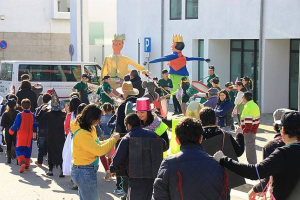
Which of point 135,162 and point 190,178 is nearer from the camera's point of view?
point 190,178

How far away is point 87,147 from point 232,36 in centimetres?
1479

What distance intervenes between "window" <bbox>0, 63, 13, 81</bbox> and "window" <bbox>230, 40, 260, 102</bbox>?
8.25 m

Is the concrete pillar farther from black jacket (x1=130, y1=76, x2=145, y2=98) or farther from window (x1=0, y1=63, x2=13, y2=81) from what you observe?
black jacket (x1=130, y1=76, x2=145, y2=98)

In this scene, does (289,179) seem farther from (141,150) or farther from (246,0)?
(246,0)

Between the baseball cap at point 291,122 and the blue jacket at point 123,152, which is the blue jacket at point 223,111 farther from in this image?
the baseball cap at point 291,122

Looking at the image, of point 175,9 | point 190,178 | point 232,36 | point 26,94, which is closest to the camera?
point 190,178

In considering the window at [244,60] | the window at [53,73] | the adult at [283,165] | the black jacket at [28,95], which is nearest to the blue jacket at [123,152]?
the adult at [283,165]

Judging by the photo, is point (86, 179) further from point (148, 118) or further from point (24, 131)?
point (24, 131)

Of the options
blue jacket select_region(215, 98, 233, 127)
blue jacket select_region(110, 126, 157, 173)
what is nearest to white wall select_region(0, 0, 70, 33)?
blue jacket select_region(215, 98, 233, 127)

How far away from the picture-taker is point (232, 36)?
2105 centimetres

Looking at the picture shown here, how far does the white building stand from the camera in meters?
19.4

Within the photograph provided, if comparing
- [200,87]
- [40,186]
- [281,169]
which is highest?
[200,87]

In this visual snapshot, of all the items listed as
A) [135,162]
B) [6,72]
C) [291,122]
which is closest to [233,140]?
[135,162]

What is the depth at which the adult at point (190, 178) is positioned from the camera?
4.80 metres
